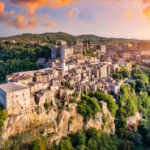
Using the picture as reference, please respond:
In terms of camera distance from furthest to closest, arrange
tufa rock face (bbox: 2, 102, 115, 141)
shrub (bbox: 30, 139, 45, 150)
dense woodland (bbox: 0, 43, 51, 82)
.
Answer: dense woodland (bbox: 0, 43, 51, 82)
tufa rock face (bbox: 2, 102, 115, 141)
shrub (bbox: 30, 139, 45, 150)

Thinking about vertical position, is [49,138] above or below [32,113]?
below

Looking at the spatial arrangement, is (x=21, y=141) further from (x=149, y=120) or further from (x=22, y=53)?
(x=22, y=53)

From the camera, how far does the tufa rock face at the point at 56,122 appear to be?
14.2 metres

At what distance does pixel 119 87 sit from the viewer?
2602cm

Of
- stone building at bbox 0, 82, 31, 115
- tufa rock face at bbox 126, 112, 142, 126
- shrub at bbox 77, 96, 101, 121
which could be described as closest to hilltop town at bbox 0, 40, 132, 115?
stone building at bbox 0, 82, 31, 115

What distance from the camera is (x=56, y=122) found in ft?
55.0

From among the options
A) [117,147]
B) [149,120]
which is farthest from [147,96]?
[117,147]

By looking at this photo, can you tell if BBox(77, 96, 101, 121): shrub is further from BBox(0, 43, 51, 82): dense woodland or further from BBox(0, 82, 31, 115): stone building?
BBox(0, 43, 51, 82): dense woodland

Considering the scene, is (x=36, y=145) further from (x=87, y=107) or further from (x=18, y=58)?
(x=18, y=58)

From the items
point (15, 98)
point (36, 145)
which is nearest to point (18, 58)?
point (15, 98)

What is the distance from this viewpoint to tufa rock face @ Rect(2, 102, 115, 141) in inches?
558

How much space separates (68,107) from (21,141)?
616 centimetres

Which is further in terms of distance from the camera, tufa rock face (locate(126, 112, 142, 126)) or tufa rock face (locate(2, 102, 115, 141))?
tufa rock face (locate(126, 112, 142, 126))

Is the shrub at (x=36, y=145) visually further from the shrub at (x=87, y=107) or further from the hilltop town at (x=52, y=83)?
the shrub at (x=87, y=107)
